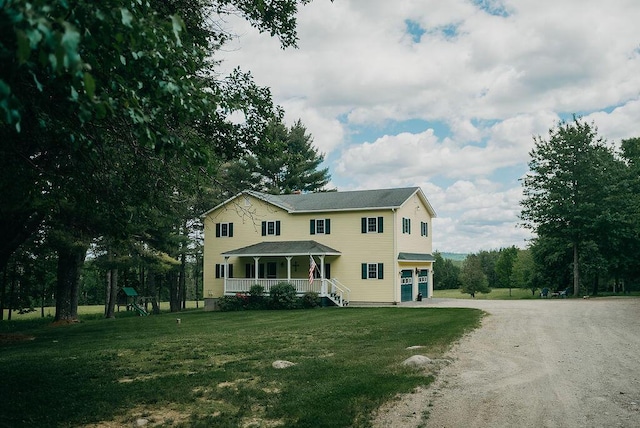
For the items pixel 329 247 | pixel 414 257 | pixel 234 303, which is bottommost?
pixel 234 303

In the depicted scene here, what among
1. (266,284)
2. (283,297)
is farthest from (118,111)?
(266,284)

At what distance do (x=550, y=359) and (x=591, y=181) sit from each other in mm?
27857

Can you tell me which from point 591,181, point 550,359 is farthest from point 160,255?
point 591,181

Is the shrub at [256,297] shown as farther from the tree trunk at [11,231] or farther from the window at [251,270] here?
the tree trunk at [11,231]

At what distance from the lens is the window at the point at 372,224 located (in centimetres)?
3029

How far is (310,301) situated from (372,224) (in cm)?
588

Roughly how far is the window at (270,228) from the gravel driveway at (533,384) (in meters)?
19.9

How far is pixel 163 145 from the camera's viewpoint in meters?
5.32

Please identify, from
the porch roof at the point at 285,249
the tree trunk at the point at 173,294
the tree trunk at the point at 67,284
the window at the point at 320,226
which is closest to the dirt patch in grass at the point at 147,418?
the tree trunk at the point at 67,284

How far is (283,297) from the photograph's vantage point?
2817cm

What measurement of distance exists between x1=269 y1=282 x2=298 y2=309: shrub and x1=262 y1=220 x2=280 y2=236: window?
5.34 metres

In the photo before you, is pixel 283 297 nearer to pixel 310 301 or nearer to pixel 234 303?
pixel 310 301

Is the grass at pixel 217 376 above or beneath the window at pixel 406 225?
beneath

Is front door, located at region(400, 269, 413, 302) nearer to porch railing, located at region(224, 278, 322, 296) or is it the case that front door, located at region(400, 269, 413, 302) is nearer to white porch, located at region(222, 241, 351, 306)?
white porch, located at region(222, 241, 351, 306)
